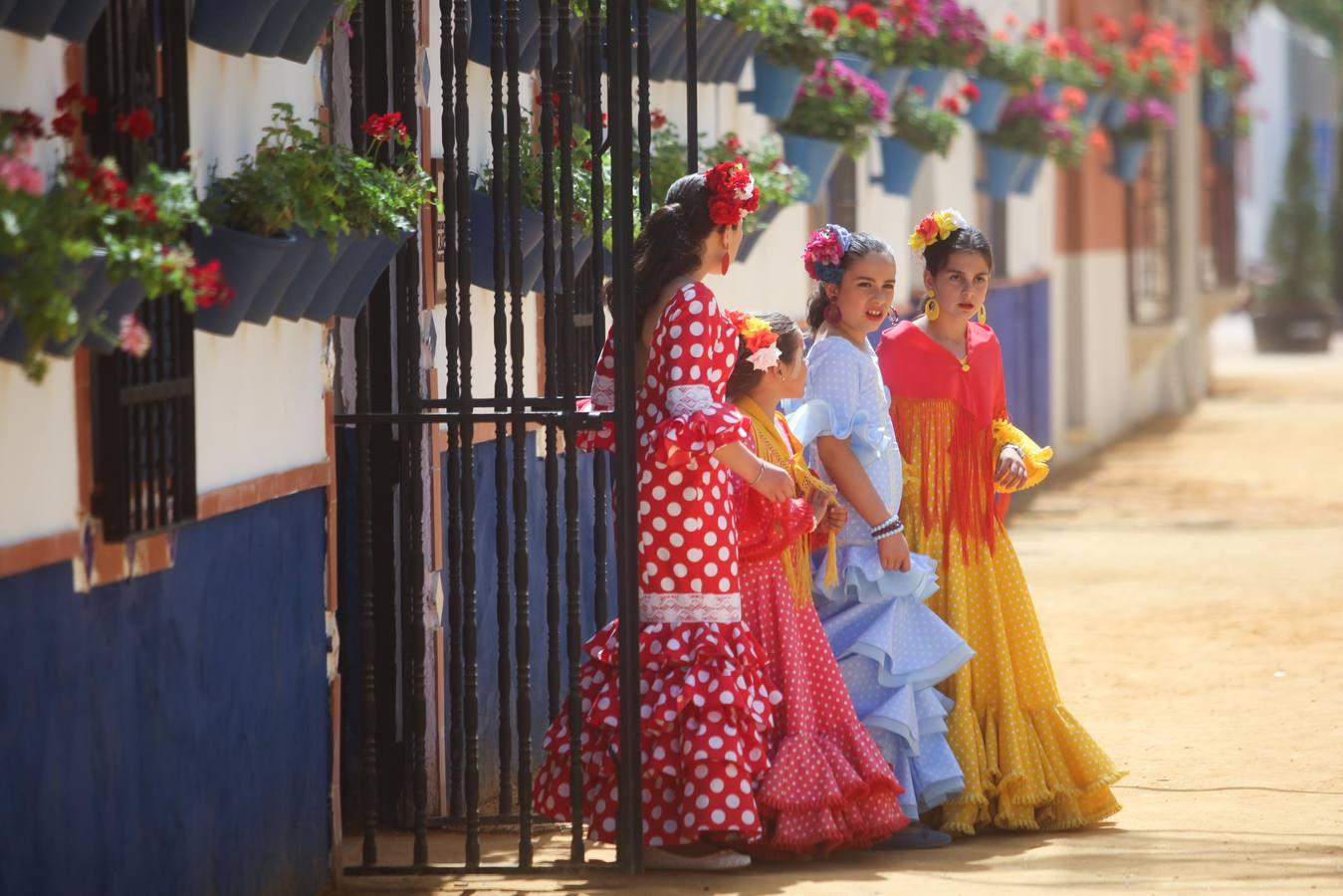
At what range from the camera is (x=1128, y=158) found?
20688 mm

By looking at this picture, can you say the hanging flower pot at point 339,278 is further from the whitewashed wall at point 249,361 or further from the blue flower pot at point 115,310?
the blue flower pot at point 115,310

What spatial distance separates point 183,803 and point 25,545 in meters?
0.90

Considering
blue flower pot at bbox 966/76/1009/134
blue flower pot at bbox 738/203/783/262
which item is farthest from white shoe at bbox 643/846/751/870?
blue flower pot at bbox 966/76/1009/134

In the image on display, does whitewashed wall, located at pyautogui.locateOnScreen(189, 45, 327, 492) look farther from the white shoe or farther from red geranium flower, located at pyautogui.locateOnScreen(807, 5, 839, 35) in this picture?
red geranium flower, located at pyautogui.locateOnScreen(807, 5, 839, 35)

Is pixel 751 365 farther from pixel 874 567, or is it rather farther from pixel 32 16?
pixel 32 16

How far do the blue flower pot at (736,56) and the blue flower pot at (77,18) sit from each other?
504cm

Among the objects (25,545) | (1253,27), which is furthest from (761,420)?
(1253,27)

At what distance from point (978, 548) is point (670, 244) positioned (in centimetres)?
134

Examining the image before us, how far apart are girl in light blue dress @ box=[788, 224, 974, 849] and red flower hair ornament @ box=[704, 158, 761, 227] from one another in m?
0.49

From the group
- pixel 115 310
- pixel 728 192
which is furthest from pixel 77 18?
pixel 728 192

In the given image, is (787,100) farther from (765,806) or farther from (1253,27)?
(1253,27)

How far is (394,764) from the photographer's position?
638 cm

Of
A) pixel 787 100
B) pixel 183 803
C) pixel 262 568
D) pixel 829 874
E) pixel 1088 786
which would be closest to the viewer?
pixel 183 803

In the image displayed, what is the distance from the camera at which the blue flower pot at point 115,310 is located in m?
3.78
